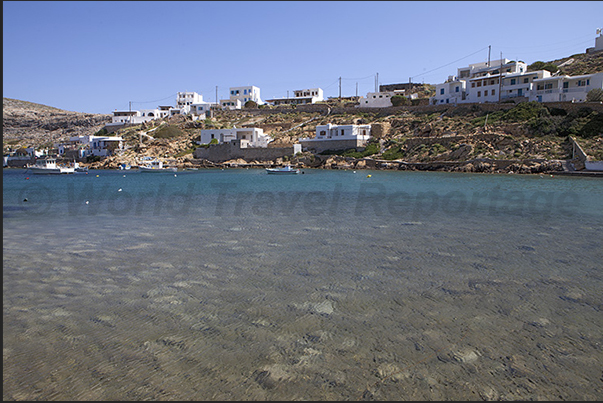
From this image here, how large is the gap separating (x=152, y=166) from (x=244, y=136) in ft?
44.4

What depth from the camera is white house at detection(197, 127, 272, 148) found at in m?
57.8

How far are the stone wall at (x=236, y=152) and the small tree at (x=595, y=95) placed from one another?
34.3 m

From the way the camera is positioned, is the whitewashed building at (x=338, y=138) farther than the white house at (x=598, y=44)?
No

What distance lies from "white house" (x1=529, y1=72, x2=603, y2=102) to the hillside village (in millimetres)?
108

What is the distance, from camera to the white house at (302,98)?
266 feet

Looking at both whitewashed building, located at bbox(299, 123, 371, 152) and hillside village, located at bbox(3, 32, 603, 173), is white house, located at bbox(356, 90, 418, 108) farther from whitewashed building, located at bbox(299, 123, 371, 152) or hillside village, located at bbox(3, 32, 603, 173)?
whitewashed building, located at bbox(299, 123, 371, 152)

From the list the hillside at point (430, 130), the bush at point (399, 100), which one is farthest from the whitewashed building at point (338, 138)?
the bush at point (399, 100)

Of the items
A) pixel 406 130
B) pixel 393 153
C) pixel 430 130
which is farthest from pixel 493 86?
pixel 393 153

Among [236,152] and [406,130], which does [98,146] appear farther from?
[406,130]

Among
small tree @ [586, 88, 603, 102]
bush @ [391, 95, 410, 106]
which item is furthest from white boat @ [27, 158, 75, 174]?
small tree @ [586, 88, 603, 102]

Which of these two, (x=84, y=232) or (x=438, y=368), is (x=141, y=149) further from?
(x=438, y=368)

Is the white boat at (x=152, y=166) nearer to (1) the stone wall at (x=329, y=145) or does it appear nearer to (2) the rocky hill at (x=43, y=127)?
(1) the stone wall at (x=329, y=145)

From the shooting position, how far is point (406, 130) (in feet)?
170

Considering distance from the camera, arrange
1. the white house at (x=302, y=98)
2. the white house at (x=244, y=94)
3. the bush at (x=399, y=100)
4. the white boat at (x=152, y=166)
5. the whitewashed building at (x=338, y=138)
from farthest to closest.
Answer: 1. the white house at (x=244, y=94)
2. the white house at (x=302, y=98)
3. the bush at (x=399, y=100)
4. the whitewashed building at (x=338, y=138)
5. the white boat at (x=152, y=166)
